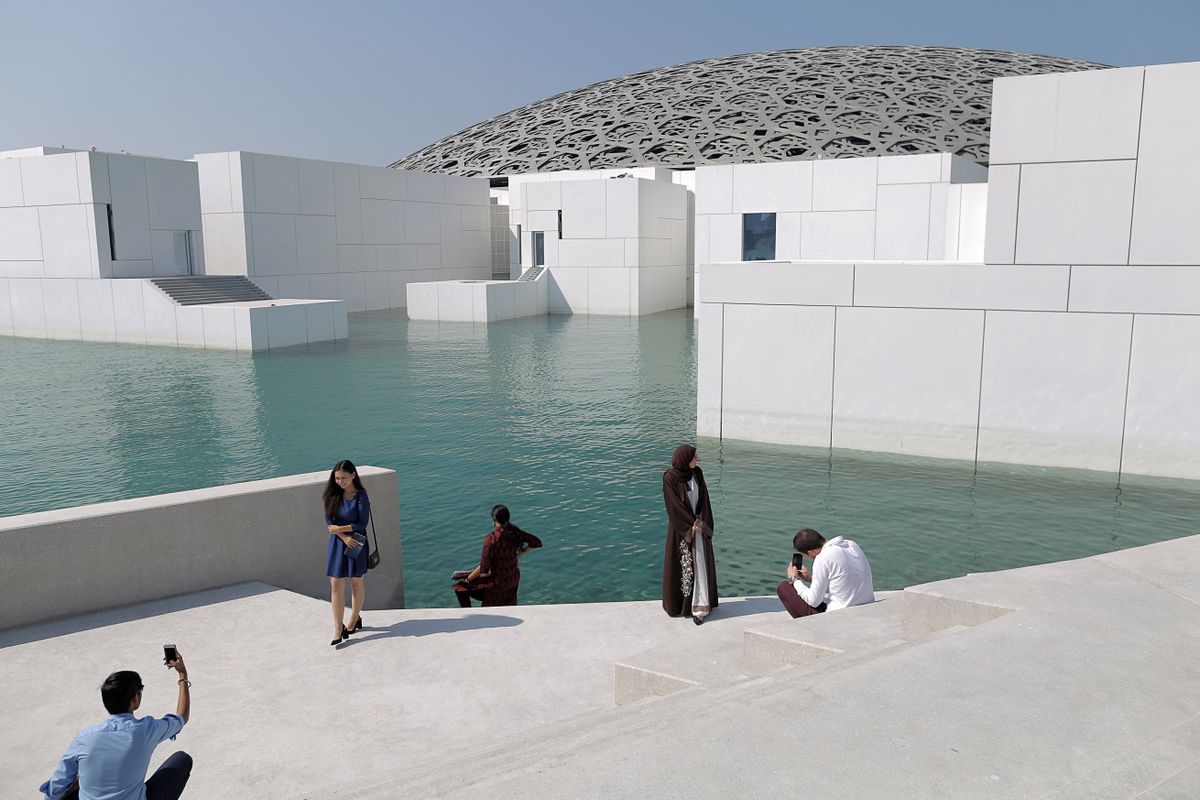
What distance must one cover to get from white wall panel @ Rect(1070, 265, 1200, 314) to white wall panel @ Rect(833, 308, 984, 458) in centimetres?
111

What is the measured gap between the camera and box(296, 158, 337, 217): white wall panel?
30.6 m

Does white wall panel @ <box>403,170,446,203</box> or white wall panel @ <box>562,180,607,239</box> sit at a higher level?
white wall panel @ <box>403,170,446,203</box>

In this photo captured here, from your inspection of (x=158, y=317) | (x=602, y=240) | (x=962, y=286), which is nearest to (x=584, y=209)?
(x=602, y=240)

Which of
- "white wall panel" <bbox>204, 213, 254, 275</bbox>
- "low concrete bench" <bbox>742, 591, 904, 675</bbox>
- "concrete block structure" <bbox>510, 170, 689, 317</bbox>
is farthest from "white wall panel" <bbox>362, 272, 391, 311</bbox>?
"low concrete bench" <bbox>742, 591, 904, 675</bbox>

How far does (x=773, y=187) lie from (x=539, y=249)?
34.7 feet

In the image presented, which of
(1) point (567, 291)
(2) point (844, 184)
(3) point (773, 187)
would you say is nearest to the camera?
(2) point (844, 184)

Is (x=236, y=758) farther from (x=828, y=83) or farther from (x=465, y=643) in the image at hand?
(x=828, y=83)

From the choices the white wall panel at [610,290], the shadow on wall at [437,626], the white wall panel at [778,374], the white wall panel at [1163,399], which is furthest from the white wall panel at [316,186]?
the shadow on wall at [437,626]

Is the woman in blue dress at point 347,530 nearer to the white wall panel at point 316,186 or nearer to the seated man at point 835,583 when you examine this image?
the seated man at point 835,583

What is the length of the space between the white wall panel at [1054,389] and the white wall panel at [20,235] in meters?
25.0

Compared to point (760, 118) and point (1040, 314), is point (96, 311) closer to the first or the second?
point (1040, 314)

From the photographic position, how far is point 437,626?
636 cm

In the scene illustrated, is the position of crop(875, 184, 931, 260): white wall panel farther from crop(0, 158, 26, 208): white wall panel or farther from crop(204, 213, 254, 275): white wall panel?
crop(0, 158, 26, 208): white wall panel

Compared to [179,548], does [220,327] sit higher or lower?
higher
